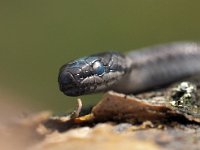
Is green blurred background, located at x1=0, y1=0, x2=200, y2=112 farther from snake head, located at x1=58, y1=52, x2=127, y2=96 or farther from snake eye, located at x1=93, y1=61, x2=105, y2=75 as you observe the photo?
snake eye, located at x1=93, y1=61, x2=105, y2=75

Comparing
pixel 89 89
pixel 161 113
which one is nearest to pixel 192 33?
pixel 89 89

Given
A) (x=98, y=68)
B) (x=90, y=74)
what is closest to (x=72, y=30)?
(x=98, y=68)

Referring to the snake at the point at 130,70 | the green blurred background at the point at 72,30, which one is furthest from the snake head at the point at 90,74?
the green blurred background at the point at 72,30

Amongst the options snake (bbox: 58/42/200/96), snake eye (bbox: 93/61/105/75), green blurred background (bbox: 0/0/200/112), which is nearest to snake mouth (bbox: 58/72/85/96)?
snake (bbox: 58/42/200/96)

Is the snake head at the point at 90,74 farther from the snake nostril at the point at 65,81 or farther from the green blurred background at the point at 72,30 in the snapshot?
the green blurred background at the point at 72,30

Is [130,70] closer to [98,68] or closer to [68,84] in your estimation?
[98,68]

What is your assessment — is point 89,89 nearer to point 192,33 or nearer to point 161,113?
point 161,113
